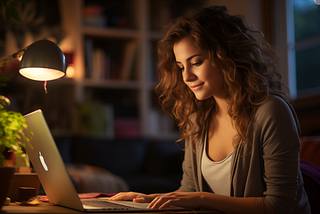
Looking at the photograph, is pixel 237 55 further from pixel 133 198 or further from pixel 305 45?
pixel 305 45

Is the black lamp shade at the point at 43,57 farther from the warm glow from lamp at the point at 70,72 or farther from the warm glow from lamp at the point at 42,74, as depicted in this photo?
the warm glow from lamp at the point at 70,72

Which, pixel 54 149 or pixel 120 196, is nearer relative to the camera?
pixel 54 149

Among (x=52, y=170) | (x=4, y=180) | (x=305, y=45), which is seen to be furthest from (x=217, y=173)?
(x=305, y=45)

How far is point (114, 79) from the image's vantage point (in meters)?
3.27

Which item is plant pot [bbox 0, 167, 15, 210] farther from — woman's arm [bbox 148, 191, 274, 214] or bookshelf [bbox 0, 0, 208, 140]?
bookshelf [bbox 0, 0, 208, 140]

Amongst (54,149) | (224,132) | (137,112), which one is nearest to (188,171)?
(224,132)

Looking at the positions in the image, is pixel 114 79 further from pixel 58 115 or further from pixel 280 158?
pixel 280 158

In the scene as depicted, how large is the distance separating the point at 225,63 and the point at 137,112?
2282mm

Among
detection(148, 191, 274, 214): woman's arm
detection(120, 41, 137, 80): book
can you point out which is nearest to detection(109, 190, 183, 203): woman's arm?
detection(148, 191, 274, 214): woman's arm

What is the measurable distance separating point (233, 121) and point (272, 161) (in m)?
0.25

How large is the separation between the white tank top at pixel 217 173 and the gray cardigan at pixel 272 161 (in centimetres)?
5

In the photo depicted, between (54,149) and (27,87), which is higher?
(27,87)

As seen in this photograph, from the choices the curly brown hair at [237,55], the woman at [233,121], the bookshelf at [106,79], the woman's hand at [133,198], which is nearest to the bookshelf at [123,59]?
the bookshelf at [106,79]

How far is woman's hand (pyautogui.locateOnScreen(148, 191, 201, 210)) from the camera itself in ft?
2.35
